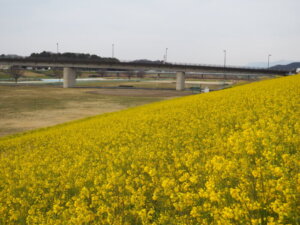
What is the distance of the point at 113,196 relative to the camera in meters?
6.35

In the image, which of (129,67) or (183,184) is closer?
(183,184)

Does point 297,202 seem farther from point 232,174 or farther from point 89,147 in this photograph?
point 89,147

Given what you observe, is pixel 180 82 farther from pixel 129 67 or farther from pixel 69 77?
pixel 69 77

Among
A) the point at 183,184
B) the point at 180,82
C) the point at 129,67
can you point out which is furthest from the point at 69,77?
the point at 183,184

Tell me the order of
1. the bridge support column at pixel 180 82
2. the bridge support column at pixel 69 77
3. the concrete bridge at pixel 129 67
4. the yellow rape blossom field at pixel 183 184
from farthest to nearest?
the bridge support column at pixel 69 77 < the concrete bridge at pixel 129 67 < the bridge support column at pixel 180 82 < the yellow rape blossom field at pixel 183 184

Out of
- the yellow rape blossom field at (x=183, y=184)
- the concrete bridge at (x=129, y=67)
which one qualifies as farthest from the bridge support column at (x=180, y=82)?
the yellow rape blossom field at (x=183, y=184)

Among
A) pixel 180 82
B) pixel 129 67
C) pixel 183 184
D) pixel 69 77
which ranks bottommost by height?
pixel 183 184

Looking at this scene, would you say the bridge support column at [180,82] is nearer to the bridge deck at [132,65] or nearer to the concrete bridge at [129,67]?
the concrete bridge at [129,67]

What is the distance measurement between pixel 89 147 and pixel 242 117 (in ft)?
23.4

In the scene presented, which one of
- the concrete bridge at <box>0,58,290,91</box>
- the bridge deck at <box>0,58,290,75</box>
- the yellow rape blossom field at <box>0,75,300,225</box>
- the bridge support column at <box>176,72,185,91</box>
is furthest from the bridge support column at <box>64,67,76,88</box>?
the yellow rape blossom field at <box>0,75,300,225</box>

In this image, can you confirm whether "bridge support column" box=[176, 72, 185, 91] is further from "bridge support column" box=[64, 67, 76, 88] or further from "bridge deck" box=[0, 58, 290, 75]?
"bridge support column" box=[64, 67, 76, 88]

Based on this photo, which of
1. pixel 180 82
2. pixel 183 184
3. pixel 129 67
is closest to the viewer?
pixel 183 184

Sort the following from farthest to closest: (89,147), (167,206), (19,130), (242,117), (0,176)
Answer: (19,130)
(89,147)
(242,117)
(0,176)
(167,206)

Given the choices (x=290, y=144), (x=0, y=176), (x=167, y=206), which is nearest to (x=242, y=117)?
(x=290, y=144)
